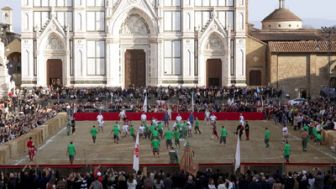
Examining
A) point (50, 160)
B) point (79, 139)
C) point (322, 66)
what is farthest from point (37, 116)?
point (322, 66)

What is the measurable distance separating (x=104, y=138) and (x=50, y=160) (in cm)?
1151

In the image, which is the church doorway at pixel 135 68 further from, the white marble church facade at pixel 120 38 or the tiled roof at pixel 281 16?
the tiled roof at pixel 281 16

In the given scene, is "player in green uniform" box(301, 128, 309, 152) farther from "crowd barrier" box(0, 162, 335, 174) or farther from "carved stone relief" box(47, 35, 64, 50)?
Answer: "carved stone relief" box(47, 35, 64, 50)

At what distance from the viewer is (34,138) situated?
160 ft

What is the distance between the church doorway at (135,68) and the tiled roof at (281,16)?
35.1 m

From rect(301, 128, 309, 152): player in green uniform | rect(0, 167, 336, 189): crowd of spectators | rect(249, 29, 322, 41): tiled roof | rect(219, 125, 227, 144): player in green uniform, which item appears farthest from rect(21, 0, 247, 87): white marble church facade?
rect(0, 167, 336, 189): crowd of spectators

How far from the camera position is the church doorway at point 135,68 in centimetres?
8594

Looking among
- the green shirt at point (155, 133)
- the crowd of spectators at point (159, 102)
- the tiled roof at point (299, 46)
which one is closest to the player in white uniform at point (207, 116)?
the crowd of spectators at point (159, 102)

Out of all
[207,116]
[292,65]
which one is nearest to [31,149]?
[207,116]

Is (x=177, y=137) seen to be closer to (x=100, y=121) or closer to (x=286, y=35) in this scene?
(x=100, y=121)

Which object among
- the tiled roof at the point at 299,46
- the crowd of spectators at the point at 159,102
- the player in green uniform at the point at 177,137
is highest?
the tiled roof at the point at 299,46

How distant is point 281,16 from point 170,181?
Result: 9099 centimetres

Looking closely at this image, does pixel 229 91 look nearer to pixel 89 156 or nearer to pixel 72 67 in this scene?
pixel 72 67

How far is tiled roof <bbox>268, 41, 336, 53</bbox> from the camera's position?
280 feet
